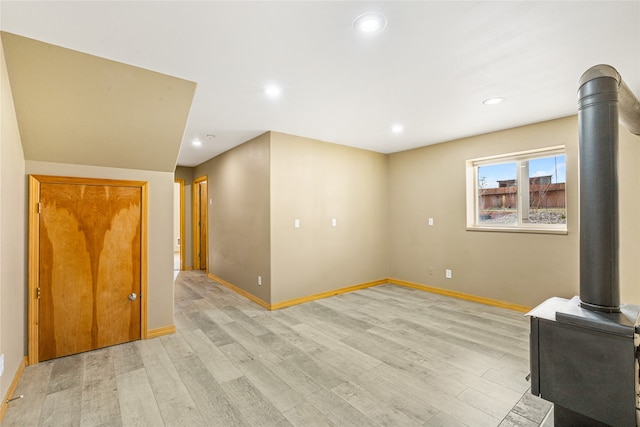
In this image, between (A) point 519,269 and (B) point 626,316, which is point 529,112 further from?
(B) point 626,316

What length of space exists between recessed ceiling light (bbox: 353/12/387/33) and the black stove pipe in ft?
3.83

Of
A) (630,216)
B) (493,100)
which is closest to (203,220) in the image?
(493,100)

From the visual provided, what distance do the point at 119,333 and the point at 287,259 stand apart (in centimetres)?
204

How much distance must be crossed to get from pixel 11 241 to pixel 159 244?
117 cm

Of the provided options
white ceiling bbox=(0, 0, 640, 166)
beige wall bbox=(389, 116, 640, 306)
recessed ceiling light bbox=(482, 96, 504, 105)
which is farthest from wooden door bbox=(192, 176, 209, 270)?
recessed ceiling light bbox=(482, 96, 504, 105)

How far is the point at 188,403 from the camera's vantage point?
2059mm

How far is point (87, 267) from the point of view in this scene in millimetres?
2889

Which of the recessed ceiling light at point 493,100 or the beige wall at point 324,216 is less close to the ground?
the recessed ceiling light at point 493,100

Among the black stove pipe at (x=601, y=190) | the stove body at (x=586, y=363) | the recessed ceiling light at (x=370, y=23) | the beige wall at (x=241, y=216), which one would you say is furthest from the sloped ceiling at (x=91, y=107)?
the stove body at (x=586, y=363)

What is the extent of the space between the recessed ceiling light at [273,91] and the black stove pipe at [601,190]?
217cm

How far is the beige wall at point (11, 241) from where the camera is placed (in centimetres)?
199

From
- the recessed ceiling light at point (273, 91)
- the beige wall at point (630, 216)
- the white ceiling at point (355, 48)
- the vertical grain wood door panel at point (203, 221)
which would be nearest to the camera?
the white ceiling at point (355, 48)

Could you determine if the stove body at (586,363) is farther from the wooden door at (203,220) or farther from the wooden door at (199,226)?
the wooden door at (199,226)

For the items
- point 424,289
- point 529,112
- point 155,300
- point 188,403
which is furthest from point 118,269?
point 529,112
